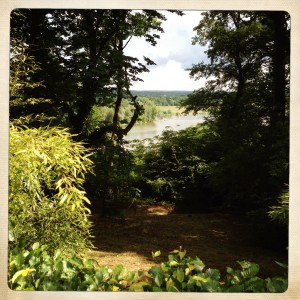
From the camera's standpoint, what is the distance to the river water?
3.31 m

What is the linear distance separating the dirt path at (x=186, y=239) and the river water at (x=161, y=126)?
0.62 meters

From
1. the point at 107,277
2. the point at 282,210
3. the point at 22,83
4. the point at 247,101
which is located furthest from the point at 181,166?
the point at 22,83

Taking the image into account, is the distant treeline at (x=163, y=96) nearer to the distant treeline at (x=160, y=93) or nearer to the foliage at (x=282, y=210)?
the distant treeline at (x=160, y=93)

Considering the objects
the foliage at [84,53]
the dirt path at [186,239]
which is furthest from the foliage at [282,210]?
the foliage at [84,53]

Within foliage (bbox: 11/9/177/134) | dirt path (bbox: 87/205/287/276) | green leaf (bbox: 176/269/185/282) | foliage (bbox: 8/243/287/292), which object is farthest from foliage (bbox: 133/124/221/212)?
green leaf (bbox: 176/269/185/282)

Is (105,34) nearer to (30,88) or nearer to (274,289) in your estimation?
(30,88)

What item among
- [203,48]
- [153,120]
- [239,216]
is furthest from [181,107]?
[239,216]

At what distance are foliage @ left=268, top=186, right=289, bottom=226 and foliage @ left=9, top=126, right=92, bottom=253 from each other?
1530mm

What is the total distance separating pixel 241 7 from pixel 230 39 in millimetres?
443

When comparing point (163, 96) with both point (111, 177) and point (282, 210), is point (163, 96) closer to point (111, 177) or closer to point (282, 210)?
point (111, 177)

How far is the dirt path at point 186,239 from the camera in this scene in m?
3.21

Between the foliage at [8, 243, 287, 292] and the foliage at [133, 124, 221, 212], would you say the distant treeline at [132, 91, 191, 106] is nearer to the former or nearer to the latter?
the foliage at [133, 124, 221, 212]

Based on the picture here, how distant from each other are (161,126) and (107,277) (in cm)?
132

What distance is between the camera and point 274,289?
2916 millimetres
